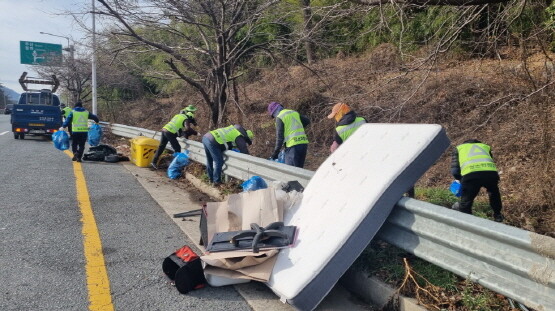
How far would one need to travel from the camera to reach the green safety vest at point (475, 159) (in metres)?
4.60

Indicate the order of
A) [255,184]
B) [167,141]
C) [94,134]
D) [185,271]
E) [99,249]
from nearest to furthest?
[185,271] < [99,249] < [255,184] < [167,141] < [94,134]

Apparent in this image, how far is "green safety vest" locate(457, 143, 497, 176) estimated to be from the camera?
4602 millimetres

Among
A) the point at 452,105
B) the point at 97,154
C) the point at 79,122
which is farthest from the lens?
the point at 97,154

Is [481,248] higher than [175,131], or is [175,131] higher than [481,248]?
[481,248]

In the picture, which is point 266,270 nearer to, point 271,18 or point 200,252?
point 200,252

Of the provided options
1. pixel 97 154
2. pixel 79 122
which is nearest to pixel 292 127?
pixel 97 154

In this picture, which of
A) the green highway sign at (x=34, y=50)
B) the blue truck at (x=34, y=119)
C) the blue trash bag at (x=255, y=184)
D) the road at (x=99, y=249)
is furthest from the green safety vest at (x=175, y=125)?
the green highway sign at (x=34, y=50)

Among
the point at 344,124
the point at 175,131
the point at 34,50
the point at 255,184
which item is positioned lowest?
the point at 255,184

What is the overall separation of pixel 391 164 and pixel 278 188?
1589mm

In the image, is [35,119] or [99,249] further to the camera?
[35,119]

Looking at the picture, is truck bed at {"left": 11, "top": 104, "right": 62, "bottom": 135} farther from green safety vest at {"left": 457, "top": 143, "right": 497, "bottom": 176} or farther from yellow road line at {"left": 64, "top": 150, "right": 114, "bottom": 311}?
green safety vest at {"left": 457, "top": 143, "right": 497, "bottom": 176}

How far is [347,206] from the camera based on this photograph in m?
3.58

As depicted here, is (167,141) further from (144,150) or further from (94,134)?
(94,134)

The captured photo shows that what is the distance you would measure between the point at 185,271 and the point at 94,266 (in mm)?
1023
